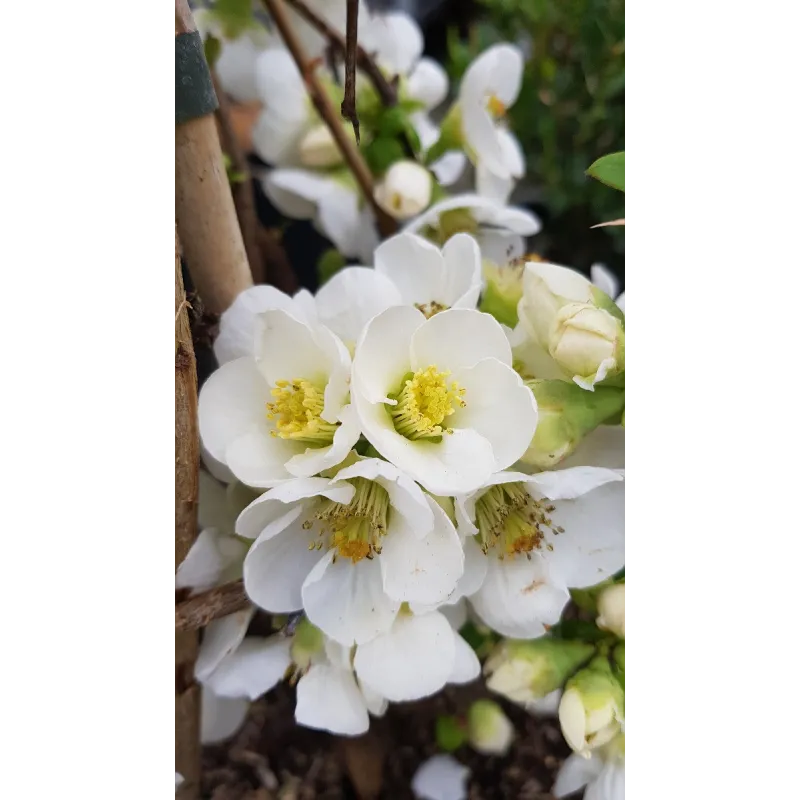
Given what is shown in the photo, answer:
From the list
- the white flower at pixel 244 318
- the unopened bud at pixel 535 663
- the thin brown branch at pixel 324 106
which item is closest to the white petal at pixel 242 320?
the white flower at pixel 244 318

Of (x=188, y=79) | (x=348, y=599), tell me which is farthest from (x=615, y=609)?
(x=188, y=79)

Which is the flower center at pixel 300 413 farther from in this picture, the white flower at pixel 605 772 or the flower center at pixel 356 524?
the white flower at pixel 605 772

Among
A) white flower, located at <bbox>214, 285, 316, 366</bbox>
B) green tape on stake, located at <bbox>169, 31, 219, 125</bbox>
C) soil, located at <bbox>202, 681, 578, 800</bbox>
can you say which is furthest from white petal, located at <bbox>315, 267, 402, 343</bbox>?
soil, located at <bbox>202, 681, 578, 800</bbox>

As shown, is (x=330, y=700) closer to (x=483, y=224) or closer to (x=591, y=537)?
(x=591, y=537)

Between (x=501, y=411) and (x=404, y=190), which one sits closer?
(x=501, y=411)
